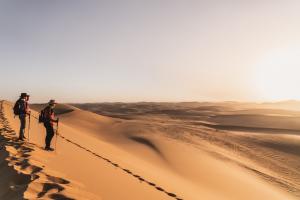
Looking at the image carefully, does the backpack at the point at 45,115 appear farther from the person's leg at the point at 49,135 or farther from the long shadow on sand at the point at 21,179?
the long shadow on sand at the point at 21,179

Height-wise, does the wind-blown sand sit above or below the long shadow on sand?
below

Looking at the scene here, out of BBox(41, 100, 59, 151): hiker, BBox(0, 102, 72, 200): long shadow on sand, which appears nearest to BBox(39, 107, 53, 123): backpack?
BBox(41, 100, 59, 151): hiker

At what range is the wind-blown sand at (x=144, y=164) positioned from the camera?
22.6ft

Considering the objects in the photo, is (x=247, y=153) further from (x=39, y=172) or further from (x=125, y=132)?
(x=39, y=172)

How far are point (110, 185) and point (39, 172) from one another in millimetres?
1595

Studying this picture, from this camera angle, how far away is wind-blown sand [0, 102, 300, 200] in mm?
6874

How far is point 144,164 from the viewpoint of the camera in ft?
47.7

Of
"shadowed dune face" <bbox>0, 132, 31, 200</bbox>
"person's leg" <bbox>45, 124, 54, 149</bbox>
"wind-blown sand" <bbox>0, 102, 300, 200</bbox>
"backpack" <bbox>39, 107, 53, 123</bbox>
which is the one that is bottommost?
"wind-blown sand" <bbox>0, 102, 300, 200</bbox>

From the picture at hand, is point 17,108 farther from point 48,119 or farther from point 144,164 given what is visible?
point 144,164

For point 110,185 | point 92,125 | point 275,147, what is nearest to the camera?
point 110,185

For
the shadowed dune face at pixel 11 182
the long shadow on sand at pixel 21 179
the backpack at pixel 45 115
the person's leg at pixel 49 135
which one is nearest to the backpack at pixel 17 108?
the backpack at pixel 45 115

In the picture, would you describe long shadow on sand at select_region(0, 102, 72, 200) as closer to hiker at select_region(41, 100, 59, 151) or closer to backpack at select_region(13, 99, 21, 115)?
hiker at select_region(41, 100, 59, 151)

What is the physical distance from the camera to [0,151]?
9508 millimetres

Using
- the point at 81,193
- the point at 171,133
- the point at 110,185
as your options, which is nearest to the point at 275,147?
the point at 171,133
